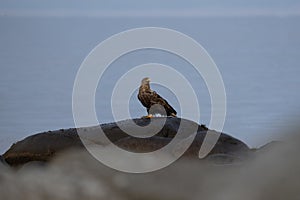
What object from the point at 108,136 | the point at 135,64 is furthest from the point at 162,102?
the point at 135,64

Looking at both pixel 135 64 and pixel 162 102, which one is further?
pixel 135 64

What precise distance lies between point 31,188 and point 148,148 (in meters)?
4.44

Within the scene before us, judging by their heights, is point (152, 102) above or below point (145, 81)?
below

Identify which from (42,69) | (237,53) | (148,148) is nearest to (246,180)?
(148,148)

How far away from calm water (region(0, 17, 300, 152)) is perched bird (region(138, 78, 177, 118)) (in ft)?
3.46

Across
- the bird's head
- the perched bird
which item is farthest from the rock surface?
the bird's head

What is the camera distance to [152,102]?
10055mm

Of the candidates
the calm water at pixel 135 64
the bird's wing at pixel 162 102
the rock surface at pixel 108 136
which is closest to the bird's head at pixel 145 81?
the bird's wing at pixel 162 102

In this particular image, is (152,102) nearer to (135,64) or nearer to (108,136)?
(108,136)

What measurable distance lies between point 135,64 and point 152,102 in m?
10.4

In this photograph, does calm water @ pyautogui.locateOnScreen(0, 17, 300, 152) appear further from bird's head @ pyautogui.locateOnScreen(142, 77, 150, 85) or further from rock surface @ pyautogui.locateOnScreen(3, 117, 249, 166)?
bird's head @ pyautogui.locateOnScreen(142, 77, 150, 85)

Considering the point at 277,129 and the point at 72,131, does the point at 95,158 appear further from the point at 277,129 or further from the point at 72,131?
the point at 72,131

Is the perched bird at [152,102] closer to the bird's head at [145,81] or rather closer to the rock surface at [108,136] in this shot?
the bird's head at [145,81]

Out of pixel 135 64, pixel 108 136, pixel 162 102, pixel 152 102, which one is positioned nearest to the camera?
pixel 108 136
